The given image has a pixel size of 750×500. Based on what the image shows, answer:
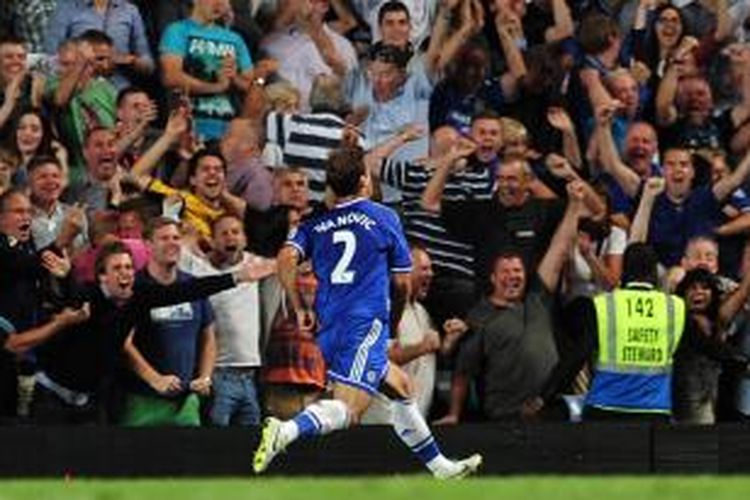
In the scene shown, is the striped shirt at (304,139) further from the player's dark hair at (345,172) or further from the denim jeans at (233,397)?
the player's dark hair at (345,172)

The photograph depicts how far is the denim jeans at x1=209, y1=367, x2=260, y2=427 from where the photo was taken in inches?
711

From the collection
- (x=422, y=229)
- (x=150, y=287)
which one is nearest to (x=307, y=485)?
(x=150, y=287)

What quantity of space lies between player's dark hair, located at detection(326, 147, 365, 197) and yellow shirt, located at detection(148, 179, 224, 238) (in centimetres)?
335

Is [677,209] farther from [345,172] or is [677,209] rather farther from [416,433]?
[345,172]

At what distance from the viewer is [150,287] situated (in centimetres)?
1745

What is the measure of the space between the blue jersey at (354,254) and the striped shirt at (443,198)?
3.61 metres

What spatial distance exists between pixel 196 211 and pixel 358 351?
3.50 m

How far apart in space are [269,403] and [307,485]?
5400 mm

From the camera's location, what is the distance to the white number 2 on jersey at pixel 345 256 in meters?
15.0

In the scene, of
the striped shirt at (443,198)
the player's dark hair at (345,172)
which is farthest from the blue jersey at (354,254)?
the striped shirt at (443,198)

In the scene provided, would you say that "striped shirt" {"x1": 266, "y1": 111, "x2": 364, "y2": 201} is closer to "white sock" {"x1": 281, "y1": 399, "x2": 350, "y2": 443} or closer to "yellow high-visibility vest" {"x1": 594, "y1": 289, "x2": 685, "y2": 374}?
"yellow high-visibility vest" {"x1": 594, "y1": 289, "x2": 685, "y2": 374}

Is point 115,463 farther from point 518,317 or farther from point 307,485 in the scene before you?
point 307,485

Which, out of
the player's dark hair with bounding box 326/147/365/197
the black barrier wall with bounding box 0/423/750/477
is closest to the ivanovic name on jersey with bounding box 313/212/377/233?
the player's dark hair with bounding box 326/147/365/197

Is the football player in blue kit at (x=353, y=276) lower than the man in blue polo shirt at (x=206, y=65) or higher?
lower
